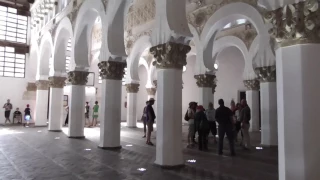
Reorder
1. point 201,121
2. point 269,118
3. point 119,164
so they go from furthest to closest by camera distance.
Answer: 1. point 269,118
2. point 201,121
3. point 119,164

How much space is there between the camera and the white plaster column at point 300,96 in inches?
137

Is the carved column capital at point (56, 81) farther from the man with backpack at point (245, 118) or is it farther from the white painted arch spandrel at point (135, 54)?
the man with backpack at point (245, 118)

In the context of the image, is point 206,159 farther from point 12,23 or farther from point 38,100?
point 12,23

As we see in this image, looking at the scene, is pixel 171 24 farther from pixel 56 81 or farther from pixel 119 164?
pixel 56 81

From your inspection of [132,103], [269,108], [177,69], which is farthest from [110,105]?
[132,103]

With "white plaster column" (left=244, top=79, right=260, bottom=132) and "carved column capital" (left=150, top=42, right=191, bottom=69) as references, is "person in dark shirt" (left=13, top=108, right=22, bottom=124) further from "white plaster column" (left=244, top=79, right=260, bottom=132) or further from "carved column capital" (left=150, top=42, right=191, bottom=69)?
"carved column capital" (left=150, top=42, right=191, bottom=69)

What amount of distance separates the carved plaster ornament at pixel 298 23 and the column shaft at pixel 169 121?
9.05 feet

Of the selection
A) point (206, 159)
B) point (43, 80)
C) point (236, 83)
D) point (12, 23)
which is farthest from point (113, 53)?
point (12, 23)

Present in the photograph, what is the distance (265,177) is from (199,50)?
6.88 m

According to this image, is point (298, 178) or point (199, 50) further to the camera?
point (199, 50)

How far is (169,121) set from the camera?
19.9 feet

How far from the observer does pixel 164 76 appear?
617cm


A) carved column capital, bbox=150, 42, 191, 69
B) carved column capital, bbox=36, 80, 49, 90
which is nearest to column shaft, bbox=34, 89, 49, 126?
carved column capital, bbox=36, 80, 49, 90

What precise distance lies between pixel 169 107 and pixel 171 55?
118 cm
